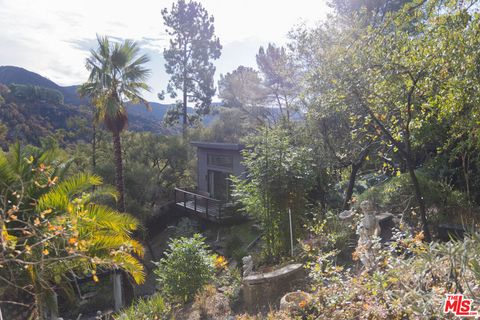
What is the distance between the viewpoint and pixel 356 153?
27.5ft

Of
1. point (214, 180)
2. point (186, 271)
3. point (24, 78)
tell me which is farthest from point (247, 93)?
point (24, 78)

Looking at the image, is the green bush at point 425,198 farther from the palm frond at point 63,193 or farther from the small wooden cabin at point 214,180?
the small wooden cabin at point 214,180

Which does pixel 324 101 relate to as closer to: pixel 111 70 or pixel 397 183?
pixel 397 183

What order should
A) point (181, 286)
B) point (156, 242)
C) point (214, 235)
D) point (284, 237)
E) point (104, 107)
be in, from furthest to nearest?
point (156, 242) < point (214, 235) < point (104, 107) < point (284, 237) < point (181, 286)

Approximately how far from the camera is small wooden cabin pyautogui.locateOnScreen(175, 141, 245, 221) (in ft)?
48.8

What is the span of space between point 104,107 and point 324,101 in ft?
28.2

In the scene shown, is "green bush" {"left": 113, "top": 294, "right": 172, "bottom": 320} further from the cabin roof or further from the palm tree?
the cabin roof

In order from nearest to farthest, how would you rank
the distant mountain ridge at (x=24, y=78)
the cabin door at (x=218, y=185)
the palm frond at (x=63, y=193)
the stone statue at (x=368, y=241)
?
the stone statue at (x=368, y=241)
the palm frond at (x=63, y=193)
the cabin door at (x=218, y=185)
the distant mountain ridge at (x=24, y=78)

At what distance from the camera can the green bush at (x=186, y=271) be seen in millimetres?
6559

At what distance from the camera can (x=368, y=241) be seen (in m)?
4.13

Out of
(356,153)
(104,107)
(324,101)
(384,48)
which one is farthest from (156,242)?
(384,48)

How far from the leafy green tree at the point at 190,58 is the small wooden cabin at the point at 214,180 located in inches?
469

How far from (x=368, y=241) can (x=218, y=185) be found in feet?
44.3

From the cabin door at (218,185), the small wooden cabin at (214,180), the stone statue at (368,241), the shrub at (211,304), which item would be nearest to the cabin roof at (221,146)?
the small wooden cabin at (214,180)
